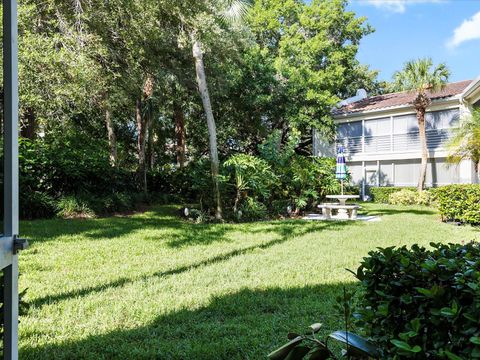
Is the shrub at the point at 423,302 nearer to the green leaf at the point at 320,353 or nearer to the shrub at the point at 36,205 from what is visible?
the green leaf at the point at 320,353

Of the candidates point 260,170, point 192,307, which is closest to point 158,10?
point 260,170

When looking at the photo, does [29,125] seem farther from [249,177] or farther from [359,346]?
[359,346]

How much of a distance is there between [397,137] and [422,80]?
4.48 m

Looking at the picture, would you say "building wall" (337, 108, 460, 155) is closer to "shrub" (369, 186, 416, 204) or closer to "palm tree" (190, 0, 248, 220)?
"shrub" (369, 186, 416, 204)

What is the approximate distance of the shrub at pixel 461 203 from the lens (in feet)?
36.0

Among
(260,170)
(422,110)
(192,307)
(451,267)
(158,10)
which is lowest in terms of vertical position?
(192,307)

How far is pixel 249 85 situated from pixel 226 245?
1564cm

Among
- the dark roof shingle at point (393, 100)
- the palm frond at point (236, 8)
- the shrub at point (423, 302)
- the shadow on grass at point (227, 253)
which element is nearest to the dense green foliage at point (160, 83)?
the palm frond at point (236, 8)

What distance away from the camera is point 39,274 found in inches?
217

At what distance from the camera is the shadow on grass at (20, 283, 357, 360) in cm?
312

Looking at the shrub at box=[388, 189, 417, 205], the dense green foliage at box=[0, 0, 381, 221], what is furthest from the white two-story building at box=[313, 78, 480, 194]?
the dense green foliage at box=[0, 0, 381, 221]

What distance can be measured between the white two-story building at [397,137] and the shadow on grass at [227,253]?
11784 millimetres

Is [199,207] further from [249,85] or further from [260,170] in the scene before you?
[249,85]

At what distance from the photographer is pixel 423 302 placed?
1.83m
